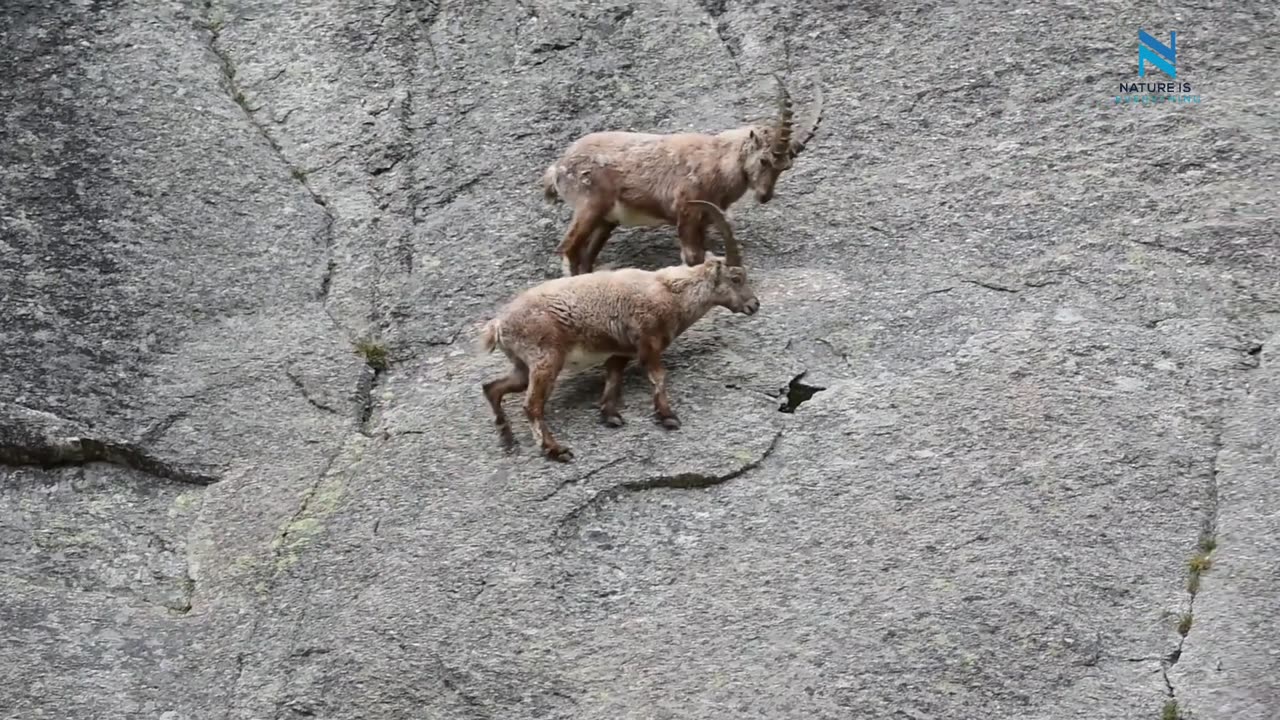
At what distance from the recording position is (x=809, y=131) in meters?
9.76

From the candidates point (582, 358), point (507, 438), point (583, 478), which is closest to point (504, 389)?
point (507, 438)

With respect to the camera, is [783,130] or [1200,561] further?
[783,130]

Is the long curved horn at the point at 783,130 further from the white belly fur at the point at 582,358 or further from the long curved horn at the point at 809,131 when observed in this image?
the white belly fur at the point at 582,358

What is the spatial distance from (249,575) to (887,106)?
4852mm

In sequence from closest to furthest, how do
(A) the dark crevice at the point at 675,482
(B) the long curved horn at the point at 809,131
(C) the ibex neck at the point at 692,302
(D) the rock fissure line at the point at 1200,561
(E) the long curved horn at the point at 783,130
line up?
(D) the rock fissure line at the point at 1200,561 < (A) the dark crevice at the point at 675,482 < (C) the ibex neck at the point at 692,302 < (E) the long curved horn at the point at 783,130 < (B) the long curved horn at the point at 809,131

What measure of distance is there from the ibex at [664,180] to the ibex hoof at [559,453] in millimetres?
1458

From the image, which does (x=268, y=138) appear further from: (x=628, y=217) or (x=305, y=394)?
(x=628, y=217)

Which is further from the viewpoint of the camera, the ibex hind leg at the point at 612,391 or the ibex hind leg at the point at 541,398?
the ibex hind leg at the point at 612,391

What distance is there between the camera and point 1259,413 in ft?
26.1

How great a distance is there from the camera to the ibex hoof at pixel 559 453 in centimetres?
819

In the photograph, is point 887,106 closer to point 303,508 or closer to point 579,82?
point 579,82

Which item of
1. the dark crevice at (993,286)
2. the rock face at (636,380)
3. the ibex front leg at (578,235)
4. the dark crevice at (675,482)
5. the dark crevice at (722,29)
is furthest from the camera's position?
the dark crevice at (722,29)

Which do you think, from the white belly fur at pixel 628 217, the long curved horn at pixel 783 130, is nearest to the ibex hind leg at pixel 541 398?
the white belly fur at pixel 628 217

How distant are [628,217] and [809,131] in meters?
1.23
